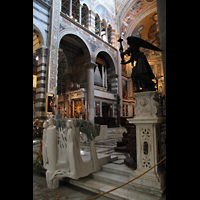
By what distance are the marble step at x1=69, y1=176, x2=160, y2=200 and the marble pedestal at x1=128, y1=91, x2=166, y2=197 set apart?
0.11 m

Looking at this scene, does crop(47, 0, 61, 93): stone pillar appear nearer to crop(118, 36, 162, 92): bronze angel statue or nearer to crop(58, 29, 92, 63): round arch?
crop(58, 29, 92, 63): round arch

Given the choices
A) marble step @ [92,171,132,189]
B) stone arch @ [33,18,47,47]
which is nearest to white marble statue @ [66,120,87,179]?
marble step @ [92,171,132,189]

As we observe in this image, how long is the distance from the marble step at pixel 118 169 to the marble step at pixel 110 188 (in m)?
0.30

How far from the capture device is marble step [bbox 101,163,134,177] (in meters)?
2.69

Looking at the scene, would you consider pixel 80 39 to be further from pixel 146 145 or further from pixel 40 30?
pixel 146 145

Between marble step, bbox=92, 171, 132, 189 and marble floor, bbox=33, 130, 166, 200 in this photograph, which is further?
marble step, bbox=92, 171, 132, 189

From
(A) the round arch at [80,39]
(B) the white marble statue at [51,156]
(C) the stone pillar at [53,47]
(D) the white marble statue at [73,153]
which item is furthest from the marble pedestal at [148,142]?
(A) the round arch at [80,39]

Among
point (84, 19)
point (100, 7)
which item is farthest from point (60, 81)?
point (100, 7)

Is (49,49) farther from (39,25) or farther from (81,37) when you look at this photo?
(81,37)

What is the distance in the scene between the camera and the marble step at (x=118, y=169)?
269 cm

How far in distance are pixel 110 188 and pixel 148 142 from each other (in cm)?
96
